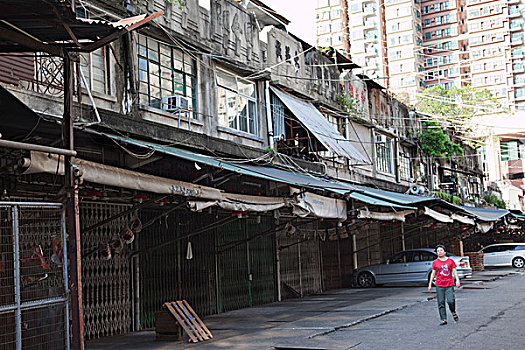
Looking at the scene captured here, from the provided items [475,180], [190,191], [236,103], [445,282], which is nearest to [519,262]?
[475,180]

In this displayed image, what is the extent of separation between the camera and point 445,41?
3964 inches

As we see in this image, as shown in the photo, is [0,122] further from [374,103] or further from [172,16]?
[374,103]

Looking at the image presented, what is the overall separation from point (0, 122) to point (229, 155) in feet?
30.2

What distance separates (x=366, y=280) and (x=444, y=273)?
13688 mm

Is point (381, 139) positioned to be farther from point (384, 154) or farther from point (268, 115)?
point (268, 115)

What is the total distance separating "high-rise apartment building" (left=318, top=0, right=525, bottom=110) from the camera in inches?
3743

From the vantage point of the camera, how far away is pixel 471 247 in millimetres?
47219

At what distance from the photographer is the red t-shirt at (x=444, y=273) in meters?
13.9

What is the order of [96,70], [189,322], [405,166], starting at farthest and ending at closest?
[405,166], [96,70], [189,322]

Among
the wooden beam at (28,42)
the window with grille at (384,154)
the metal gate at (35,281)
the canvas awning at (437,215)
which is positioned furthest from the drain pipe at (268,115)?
the wooden beam at (28,42)

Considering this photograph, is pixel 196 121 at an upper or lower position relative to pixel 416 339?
upper

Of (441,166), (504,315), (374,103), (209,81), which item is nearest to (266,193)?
(209,81)

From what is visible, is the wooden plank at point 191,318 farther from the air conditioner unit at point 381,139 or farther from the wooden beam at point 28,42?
the air conditioner unit at point 381,139

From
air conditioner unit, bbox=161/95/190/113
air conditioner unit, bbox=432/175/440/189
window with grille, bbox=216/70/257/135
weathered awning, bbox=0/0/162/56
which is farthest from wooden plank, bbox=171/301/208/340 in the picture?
air conditioner unit, bbox=432/175/440/189
